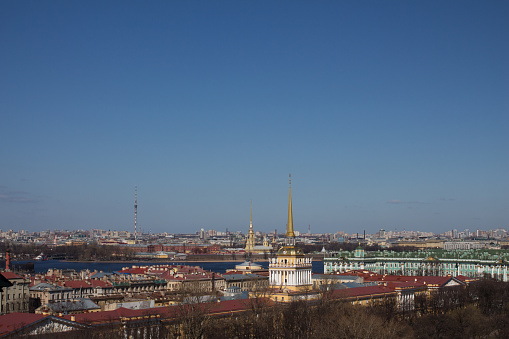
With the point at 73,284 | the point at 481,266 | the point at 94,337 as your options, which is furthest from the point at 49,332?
the point at 481,266

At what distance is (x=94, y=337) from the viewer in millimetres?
21203

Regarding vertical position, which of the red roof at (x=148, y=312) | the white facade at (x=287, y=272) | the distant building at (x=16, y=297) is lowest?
the distant building at (x=16, y=297)

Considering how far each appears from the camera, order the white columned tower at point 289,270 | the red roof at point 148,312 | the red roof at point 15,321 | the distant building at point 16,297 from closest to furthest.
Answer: the red roof at point 15,321 < the red roof at point 148,312 < the white columned tower at point 289,270 < the distant building at point 16,297

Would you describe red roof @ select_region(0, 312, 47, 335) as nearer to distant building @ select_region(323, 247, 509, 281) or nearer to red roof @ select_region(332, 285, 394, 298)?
red roof @ select_region(332, 285, 394, 298)

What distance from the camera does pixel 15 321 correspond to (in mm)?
23188

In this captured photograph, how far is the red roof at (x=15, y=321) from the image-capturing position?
73.3 feet

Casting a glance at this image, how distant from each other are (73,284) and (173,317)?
74.8ft

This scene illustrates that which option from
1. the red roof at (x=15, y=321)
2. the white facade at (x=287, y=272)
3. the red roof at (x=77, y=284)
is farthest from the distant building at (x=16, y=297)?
the red roof at (x=15, y=321)

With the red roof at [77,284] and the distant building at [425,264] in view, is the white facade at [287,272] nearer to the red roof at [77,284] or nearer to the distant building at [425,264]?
the red roof at [77,284]

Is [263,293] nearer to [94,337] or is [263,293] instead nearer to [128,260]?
[94,337]

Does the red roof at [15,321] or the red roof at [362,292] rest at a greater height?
the red roof at [15,321]

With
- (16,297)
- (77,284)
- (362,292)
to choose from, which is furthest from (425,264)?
(16,297)

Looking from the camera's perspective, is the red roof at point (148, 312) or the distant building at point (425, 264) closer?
the red roof at point (148, 312)

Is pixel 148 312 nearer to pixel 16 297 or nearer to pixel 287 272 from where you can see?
pixel 287 272
